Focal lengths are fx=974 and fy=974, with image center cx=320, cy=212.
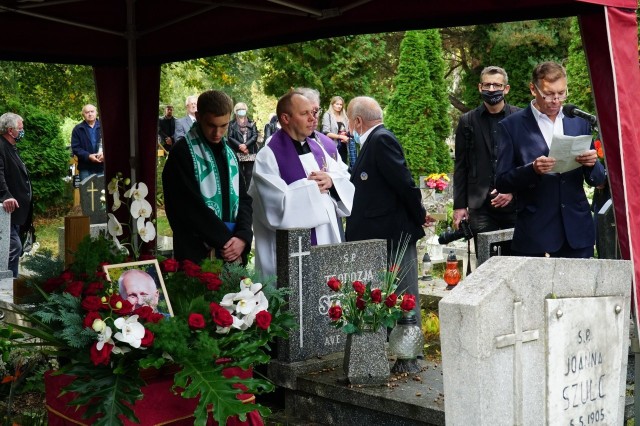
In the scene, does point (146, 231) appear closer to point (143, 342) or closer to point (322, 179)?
point (143, 342)

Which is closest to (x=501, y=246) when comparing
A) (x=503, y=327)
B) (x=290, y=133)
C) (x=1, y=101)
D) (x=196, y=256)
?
(x=290, y=133)

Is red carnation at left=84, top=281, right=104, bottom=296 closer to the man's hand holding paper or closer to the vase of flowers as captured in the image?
Answer: the vase of flowers

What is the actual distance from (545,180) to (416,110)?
17.1 m

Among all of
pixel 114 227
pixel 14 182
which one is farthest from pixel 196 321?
pixel 14 182

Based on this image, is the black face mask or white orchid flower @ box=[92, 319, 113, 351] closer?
white orchid flower @ box=[92, 319, 113, 351]

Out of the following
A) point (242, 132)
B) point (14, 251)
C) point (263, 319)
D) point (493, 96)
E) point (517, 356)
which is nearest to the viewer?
point (517, 356)

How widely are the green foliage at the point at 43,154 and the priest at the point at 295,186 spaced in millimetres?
13228

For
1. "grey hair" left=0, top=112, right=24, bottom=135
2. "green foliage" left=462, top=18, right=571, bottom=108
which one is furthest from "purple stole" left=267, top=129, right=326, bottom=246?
"green foliage" left=462, top=18, right=571, bottom=108

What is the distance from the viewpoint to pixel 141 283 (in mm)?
4152

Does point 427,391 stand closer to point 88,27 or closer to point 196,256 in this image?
point 196,256

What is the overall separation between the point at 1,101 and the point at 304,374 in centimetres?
1416

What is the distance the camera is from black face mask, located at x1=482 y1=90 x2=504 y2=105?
24.1ft

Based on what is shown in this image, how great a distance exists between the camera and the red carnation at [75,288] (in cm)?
406

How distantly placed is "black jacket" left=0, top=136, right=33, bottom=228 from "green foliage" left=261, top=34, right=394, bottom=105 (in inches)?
478
